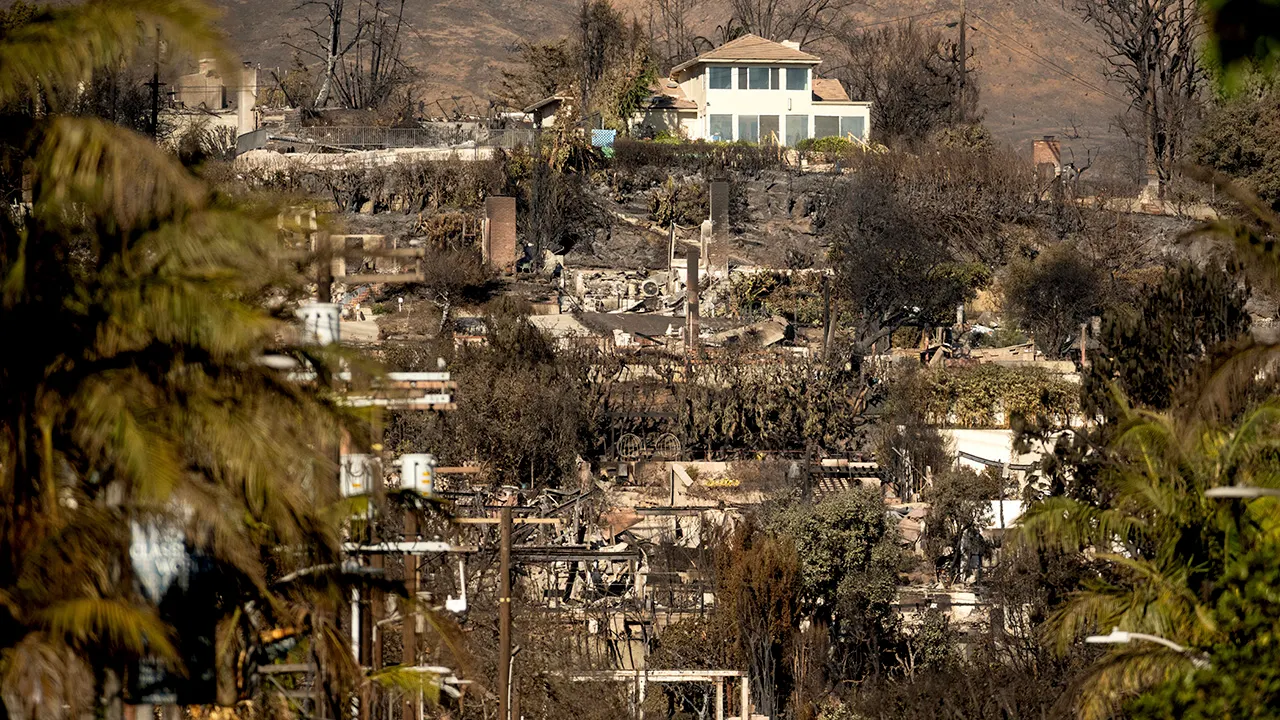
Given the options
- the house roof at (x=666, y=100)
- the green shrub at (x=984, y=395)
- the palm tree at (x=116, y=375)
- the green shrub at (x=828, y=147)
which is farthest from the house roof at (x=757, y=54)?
the palm tree at (x=116, y=375)

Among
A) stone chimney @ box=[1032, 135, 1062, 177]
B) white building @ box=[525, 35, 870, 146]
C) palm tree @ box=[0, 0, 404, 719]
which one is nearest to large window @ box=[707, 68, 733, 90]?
white building @ box=[525, 35, 870, 146]

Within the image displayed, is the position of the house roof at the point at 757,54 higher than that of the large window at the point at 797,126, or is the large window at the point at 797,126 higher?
the house roof at the point at 757,54

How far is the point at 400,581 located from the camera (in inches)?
329

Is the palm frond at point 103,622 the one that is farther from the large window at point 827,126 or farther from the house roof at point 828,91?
the house roof at point 828,91

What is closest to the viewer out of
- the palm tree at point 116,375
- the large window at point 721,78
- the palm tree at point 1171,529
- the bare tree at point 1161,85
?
the palm tree at point 116,375

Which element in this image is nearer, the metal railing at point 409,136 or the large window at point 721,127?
the metal railing at point 409,136

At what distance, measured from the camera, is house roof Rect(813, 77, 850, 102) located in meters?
66.7

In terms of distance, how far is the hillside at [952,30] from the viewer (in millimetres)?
114812

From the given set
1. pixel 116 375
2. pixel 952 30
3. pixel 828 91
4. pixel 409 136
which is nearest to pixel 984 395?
pixel 409 136

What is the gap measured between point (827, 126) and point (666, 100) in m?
5.71

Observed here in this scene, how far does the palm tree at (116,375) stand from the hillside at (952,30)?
330ft

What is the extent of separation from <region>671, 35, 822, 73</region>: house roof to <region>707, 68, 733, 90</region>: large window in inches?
19.8

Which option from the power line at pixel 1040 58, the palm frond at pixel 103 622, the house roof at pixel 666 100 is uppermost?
the power line at pixel 1040 58

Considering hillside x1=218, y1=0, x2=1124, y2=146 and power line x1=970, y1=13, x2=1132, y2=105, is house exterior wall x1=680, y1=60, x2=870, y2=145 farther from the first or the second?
power line x1=970, y1=13, x2=1132, y2=105
